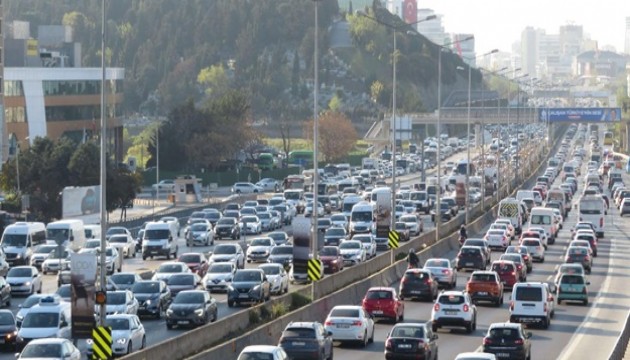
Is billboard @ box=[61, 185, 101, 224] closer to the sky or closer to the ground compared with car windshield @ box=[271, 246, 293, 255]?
closer to the sky

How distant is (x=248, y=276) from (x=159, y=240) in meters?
20.4

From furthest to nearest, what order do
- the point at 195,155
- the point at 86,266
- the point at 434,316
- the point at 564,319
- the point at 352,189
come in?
1. the point at 195,155
2. the point at 352,189
3. the point at 564,319
4. the point at 434,316
5. the point at 86,266

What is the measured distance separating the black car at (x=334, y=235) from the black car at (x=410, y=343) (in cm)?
3611

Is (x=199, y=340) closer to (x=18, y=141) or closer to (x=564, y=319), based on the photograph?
A: (x=564, y=319)

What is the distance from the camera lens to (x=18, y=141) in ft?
434

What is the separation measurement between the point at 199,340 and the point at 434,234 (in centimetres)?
4317

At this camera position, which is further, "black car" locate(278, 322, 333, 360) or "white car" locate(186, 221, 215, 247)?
"white car" locate(186, 221, 215, 247)

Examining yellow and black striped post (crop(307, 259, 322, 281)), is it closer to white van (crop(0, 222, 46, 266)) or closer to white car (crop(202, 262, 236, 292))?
white car (crop(202, 262, 236, 292))

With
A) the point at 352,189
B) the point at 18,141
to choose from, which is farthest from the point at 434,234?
the point at 18,141

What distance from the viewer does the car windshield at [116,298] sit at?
1805 inches

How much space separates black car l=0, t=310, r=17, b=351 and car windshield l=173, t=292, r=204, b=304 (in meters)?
6.02

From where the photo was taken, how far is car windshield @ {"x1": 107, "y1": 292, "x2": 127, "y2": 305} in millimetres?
45844

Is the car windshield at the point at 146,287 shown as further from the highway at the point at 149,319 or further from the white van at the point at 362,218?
the white van at the point at 362,218

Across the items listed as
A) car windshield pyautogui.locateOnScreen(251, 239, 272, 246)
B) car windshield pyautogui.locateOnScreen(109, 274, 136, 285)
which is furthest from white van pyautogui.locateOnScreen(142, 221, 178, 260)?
car windshield pyautogui.locateOnScreen(109, 274, 136, 285)
